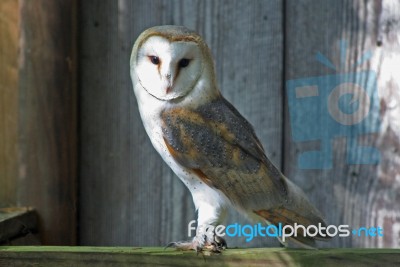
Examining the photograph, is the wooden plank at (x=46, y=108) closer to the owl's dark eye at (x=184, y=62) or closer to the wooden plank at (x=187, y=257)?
the wooden plank at (x=187, y=257)

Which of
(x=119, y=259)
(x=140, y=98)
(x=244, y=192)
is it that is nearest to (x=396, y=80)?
(x=244, y=192)

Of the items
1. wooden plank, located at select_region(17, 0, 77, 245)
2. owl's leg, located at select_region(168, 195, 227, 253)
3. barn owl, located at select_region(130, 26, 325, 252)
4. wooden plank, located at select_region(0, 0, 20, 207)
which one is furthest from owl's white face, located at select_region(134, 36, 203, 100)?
wooden plank, located at select_region(0, 0, 20, 207)

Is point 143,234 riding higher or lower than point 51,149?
lower

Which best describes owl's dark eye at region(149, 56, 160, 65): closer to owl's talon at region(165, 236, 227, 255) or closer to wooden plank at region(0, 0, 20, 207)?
owl's talon at region(165, 236, 227, 255)

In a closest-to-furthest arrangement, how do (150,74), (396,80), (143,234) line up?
(150,74) < (396,80) < (143,234)

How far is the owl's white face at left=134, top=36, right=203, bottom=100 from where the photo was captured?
144cm

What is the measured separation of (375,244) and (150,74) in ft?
3.10

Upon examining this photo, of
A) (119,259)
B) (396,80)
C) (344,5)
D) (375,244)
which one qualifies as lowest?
(375,244)

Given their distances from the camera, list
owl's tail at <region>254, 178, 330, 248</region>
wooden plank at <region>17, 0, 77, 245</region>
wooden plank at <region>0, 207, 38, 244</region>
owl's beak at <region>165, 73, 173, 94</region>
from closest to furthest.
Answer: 1. owl's beak at <region>165, 73, 173, 94</region>
2. owl's tail at <region>254, 178, 330, 248</region>
3. wooden plank at <region>0, 207, 38, 244</region>
4. wooden plank at <region>17, 0, 77, 245</region>

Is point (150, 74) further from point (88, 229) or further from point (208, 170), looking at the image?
point (88, 229)

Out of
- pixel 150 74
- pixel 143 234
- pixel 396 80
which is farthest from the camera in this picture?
pixel 143 234

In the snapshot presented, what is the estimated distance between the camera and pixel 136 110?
2.11 m

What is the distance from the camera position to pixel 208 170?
60.3 inches

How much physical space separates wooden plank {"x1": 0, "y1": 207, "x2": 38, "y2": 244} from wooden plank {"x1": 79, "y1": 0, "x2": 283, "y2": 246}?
0.19 meters
